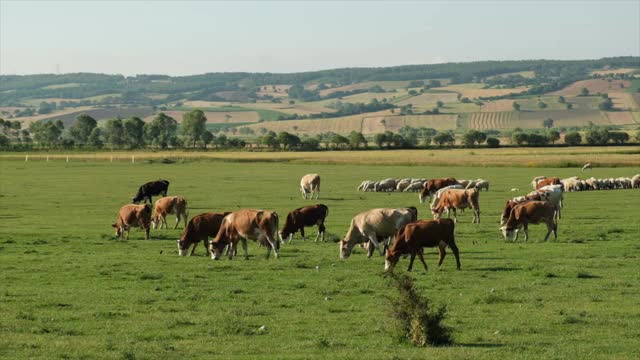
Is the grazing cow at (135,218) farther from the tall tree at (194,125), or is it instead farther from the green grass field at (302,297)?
the tall tree at (194,125)

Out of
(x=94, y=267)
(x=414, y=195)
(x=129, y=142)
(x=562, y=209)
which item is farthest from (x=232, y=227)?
(x=129, y=142)

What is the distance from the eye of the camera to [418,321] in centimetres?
1569

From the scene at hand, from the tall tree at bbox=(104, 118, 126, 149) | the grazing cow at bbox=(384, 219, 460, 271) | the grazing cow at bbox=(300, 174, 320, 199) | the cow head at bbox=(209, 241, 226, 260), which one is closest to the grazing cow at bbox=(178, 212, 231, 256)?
the cow head at bbox=(209, 241, 226, 260)

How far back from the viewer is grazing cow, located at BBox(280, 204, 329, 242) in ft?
107

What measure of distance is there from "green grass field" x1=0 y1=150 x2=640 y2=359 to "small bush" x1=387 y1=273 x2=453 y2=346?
25 cm

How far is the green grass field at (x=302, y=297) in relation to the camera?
51.5ft

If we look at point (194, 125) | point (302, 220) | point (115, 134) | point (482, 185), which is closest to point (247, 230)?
point (302, 220)

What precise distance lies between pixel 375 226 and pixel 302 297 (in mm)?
7409

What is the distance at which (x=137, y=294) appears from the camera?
821 inches

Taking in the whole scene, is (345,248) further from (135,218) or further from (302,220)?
(135,218)

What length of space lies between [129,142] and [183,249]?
15469cm

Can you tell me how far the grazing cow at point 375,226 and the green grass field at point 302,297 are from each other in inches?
17.6

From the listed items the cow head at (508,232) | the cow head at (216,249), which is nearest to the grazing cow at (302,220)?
the cow head at (216,249)

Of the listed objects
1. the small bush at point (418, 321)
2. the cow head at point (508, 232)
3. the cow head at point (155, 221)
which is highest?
the small bush at point (418, 321)
